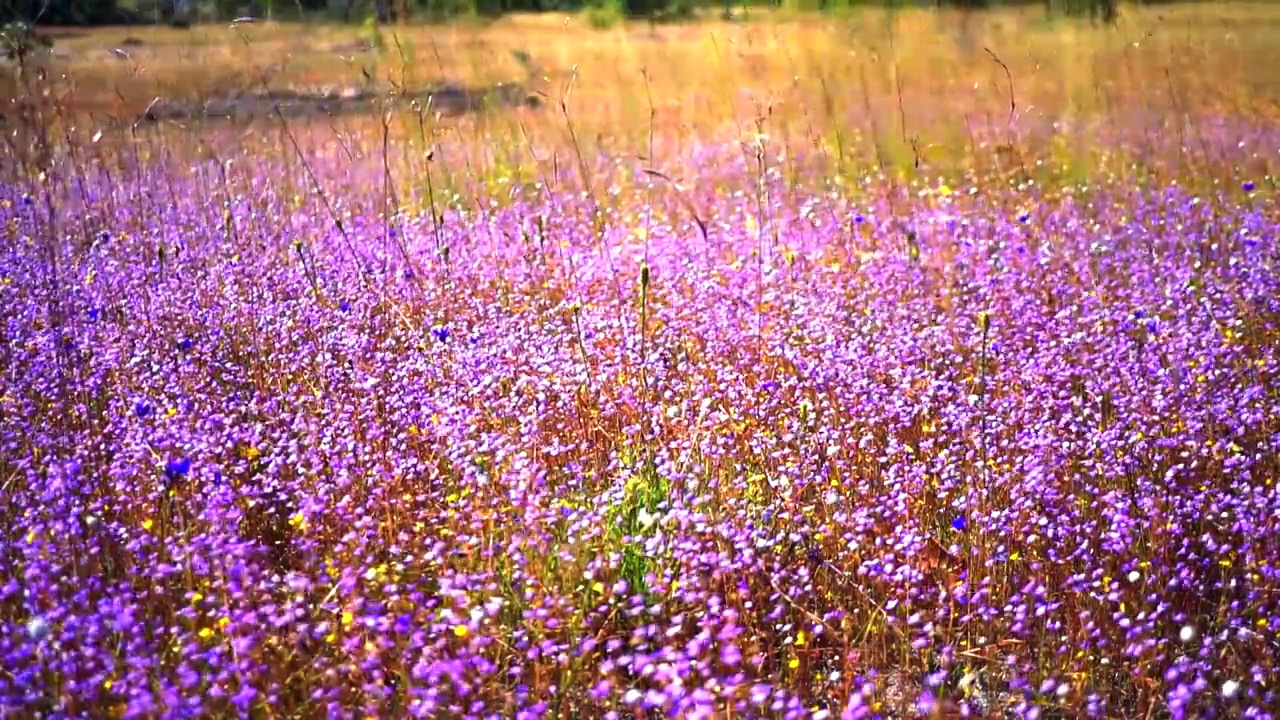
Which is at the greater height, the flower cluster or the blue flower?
the blue flower

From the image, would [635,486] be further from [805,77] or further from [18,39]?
[805,77]

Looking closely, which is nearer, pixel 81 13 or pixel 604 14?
pixel 81 13

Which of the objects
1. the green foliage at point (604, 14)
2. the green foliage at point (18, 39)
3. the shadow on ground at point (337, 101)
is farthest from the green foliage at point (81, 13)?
the green foliage at point (604, 14)

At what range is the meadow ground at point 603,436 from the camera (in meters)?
2.15

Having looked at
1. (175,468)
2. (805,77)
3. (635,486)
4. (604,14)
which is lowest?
(635,486)

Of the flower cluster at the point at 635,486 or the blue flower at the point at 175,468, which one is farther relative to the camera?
the blue flower at the point at 175,468

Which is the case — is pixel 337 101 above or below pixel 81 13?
below

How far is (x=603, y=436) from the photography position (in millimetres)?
3094

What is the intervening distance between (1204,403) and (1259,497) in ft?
2.22

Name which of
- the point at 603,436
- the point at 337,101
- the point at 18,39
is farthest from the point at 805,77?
the point at 18,39

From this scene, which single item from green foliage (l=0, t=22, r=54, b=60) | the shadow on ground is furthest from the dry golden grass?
green foliage (l=0, t=22, r=54, b=60)

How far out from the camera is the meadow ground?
7.07ft

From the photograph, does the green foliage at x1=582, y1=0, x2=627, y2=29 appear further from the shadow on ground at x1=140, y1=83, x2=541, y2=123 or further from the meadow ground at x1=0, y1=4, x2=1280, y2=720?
the meadow ground at x1=0, y1=4, x2=1280, y2=720

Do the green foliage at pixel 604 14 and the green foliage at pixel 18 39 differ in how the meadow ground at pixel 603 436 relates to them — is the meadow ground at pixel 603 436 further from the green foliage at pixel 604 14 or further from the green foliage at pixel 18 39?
the green foliage at pixel 604 14
